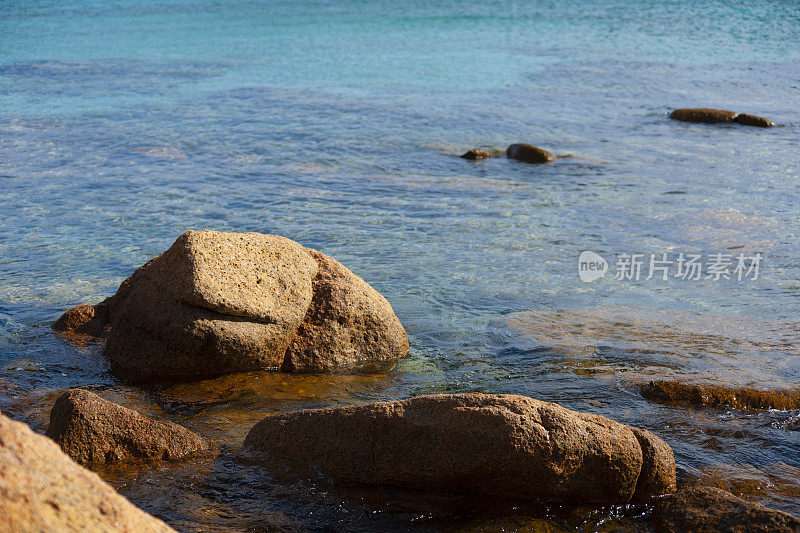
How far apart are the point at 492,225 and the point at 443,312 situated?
9.66ft

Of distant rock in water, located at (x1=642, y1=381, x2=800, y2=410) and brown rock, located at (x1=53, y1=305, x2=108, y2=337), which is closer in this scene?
distant rock in water, located at (x1=642, y1=381, x2=800, y2=410)

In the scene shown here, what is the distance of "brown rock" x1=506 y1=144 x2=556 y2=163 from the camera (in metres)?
13.4

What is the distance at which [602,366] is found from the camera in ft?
20.6

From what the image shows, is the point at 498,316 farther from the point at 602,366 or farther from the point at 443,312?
the point at 602,366

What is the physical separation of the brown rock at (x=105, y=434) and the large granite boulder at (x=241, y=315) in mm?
1136

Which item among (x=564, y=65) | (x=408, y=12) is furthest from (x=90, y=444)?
(x=408, y=12)

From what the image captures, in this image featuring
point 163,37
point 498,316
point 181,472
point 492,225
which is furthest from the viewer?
point 163,37

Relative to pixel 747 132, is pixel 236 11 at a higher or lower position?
higher

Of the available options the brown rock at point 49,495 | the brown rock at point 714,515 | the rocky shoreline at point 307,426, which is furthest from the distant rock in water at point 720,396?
the brown rock at point 49,495

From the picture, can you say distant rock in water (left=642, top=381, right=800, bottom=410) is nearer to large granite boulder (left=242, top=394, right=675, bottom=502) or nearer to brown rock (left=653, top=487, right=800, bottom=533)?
large granite boulder (left=242, top=394, right=675, bottom=502)

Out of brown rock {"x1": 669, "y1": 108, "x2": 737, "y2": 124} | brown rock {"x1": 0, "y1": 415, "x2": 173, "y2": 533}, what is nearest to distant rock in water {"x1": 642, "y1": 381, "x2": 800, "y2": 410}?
brown rock {"x1": 0, "y1": 415, "x2": 173, "y2": 533}

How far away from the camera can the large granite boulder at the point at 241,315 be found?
18.8 ft

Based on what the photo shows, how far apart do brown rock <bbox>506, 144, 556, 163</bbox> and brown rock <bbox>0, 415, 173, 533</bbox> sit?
11539 millimetres

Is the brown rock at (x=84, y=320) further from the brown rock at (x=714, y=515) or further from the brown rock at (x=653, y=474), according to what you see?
the brown rock at (x=714, y=515)
